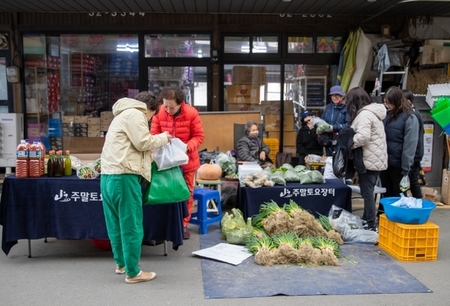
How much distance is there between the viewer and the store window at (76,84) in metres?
10.5

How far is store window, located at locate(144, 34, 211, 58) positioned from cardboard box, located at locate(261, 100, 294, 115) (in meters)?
1.55

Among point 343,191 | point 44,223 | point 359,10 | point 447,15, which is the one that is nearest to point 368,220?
point 343,191

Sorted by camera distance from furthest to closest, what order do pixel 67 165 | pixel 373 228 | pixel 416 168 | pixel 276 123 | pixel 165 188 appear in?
pixel 276 123 → pixel 416 168 → pixel 373 228 → pixel 67 165 → pixel 165 188

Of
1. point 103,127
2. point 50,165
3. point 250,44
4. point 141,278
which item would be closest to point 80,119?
point 103,127

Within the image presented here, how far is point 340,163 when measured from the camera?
20.6 feet

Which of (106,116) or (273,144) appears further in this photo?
(106,116)

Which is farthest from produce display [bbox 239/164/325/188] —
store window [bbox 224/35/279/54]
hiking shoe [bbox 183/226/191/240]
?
store window [bbox 224/35/279/54]

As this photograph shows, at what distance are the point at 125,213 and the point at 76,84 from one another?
22.6 feet

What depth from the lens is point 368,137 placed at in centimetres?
597

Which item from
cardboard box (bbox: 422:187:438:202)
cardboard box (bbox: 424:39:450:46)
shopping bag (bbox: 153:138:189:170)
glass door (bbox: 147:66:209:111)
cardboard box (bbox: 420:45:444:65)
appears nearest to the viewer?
shopping bag (bbox: 153:138:189:170)

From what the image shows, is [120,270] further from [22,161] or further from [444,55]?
[444,55]

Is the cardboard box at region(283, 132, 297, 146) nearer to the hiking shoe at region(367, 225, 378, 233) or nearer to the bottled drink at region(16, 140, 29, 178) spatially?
the hiking shoe at region(367, 225, 378, 233)

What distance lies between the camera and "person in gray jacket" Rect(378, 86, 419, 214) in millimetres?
6344

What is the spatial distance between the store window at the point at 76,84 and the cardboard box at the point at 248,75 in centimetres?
203
